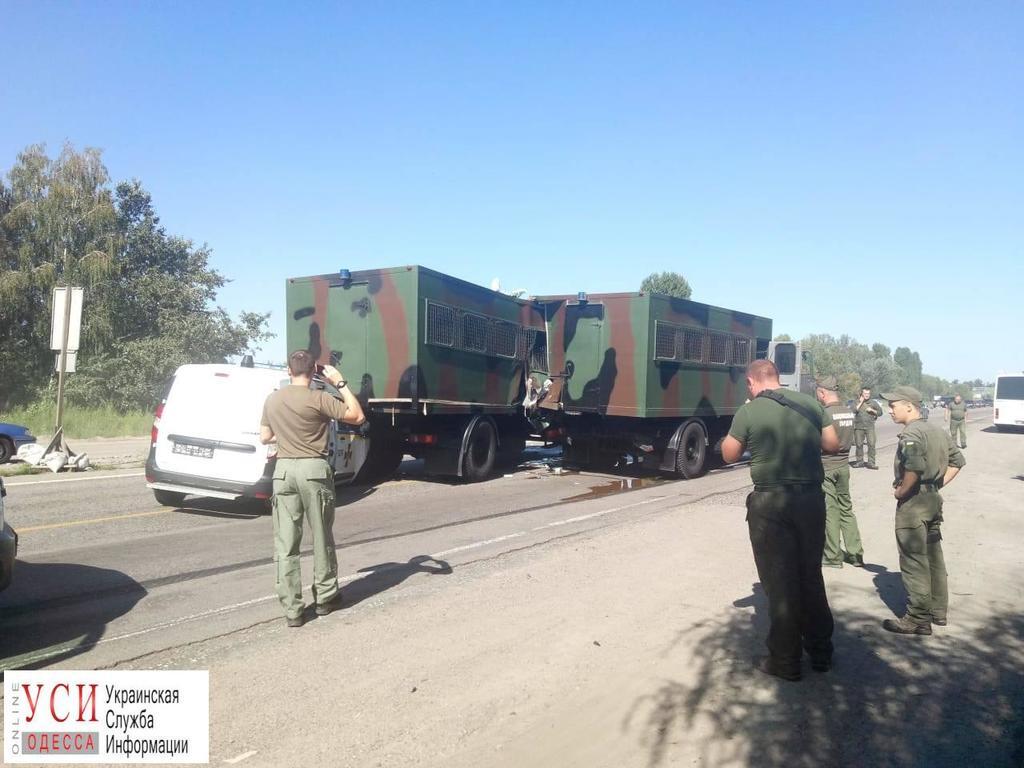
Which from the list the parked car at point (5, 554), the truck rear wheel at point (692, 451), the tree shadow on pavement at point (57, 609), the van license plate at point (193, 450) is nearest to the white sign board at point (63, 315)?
the van license plate at point (193, 450)

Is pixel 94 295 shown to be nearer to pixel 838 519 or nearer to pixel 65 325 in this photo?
pixel 65 325

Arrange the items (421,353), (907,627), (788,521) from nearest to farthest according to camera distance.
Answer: (788,521) < (907,627) < (421,353)

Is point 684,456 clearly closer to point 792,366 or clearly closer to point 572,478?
point 572,478

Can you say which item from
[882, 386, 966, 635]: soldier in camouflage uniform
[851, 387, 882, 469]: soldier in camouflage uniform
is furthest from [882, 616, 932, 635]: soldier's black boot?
[851, 387, 882, 469]: soldier in camouflage uniform

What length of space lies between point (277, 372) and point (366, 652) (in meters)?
5.72

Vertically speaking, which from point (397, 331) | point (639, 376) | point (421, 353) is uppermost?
point (397, 331)

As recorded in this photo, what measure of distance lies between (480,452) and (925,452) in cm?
889

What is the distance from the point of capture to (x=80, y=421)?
2442 cm

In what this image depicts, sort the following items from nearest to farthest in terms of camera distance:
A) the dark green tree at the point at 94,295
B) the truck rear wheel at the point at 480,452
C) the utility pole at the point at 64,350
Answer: the truck rear wheel at the point at 480,452, the utility pole at the point at 64,350, the dark green tree at the point at 94,295

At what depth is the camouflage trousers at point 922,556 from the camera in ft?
16.6

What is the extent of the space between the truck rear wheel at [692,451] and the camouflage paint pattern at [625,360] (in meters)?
0.35

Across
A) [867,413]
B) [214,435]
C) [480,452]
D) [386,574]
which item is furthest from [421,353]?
[867,413]

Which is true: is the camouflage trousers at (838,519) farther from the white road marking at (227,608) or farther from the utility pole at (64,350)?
the utility pole at (64,350)

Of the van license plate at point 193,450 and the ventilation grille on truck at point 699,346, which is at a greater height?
the ventilation grille on truck at point 699,346
